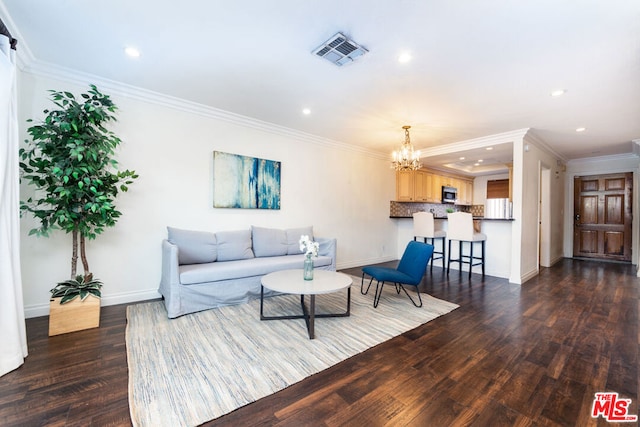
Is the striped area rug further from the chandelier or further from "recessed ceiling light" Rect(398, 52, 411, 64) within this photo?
"recessed ceiling light" Rect(398, 52, 411, 64)

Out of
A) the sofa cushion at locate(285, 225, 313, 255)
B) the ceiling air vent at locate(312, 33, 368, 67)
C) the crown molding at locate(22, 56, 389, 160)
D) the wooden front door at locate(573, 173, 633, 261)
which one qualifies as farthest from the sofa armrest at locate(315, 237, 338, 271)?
the wooden front door at locate(573, 173, 633, 261)

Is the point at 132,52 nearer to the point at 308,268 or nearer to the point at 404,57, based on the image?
the point at 404,57

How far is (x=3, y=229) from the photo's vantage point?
73.7 inches

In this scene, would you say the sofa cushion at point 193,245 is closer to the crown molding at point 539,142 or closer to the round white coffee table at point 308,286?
the round white coffee table at point 308,286

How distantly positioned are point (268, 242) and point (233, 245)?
53cm

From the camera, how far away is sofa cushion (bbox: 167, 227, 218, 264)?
326 centimetres

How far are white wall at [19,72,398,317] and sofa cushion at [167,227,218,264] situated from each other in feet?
0.85

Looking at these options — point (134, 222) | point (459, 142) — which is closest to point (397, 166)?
point (459, 142)

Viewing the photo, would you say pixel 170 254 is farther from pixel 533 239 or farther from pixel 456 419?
pixel 533 239

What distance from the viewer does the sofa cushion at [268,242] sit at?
390 centimetres

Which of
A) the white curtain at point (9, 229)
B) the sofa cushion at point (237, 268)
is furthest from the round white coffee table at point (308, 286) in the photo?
the white curtain at point (9, 229)

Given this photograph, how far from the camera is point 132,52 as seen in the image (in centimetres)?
244

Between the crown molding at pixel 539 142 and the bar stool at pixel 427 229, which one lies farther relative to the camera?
the bar stool at pixel 427 229

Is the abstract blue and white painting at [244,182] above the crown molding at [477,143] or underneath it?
underneath
